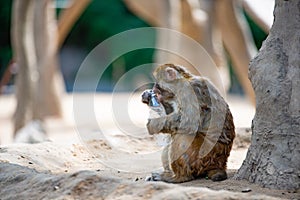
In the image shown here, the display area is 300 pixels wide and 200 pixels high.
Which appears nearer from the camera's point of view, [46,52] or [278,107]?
[278,107]

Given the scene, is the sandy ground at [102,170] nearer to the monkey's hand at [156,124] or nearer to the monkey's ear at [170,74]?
the monkey's hand at [156,124]

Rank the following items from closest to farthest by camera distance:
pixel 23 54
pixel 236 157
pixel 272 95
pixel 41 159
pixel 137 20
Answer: pixel 272 95 < pixel 41 159 < pixel 236 157 < pixel 23 54 < pixel 137 20

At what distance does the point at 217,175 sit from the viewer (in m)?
2.28

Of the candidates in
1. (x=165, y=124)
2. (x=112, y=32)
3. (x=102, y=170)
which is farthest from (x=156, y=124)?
(x=112, y=32)

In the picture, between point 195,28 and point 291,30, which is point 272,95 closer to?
point 291,30

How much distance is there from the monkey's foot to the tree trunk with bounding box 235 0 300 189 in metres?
0.06

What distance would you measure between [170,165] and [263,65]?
534 millimetres

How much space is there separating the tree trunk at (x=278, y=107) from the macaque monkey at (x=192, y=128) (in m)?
0.13

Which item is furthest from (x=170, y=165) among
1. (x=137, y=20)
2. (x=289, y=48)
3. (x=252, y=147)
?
(x=137, y=20)

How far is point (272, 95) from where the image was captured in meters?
2.20

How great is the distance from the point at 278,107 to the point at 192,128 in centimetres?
34

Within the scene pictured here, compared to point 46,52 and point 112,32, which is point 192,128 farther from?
point 112,32

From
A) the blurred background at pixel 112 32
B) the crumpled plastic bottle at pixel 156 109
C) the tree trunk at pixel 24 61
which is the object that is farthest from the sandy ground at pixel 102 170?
the tree trunk at pixel 24 61

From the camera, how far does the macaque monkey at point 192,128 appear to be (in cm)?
230
